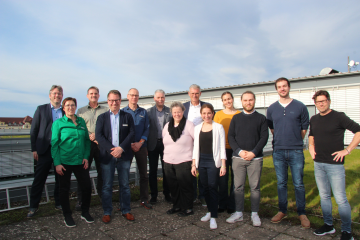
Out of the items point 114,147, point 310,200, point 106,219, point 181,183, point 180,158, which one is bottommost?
point 310,200

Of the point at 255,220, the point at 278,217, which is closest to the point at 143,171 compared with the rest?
the point at 255,220

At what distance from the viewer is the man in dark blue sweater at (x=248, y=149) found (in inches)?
132

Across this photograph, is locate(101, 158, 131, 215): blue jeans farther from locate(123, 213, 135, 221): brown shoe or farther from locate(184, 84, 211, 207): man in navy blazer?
locate(184, 84, 211, 207): man in navy blazer

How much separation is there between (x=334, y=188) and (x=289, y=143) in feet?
2.48

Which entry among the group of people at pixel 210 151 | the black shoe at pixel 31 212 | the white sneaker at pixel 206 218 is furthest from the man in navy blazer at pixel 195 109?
the black shoe at pixel 31 212

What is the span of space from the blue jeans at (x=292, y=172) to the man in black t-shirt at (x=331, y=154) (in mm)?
231

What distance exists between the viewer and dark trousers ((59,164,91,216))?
331cm

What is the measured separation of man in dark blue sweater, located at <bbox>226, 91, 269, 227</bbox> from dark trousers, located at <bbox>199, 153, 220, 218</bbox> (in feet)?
0.98

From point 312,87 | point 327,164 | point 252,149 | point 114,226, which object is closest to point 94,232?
point 114,226

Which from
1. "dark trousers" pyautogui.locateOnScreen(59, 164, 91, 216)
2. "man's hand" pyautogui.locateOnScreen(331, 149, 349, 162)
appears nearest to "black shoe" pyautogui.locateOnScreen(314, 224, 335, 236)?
"man's hand" pyautogui.locateOnScreen(331, 149, 349, 162)

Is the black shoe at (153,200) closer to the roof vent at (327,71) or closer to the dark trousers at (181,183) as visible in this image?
the dark trousers at (181,183)

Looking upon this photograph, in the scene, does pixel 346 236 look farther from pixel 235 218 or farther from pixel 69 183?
pixel 69 183

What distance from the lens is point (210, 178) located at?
135 inches

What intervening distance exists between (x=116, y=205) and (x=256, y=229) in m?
2.46
